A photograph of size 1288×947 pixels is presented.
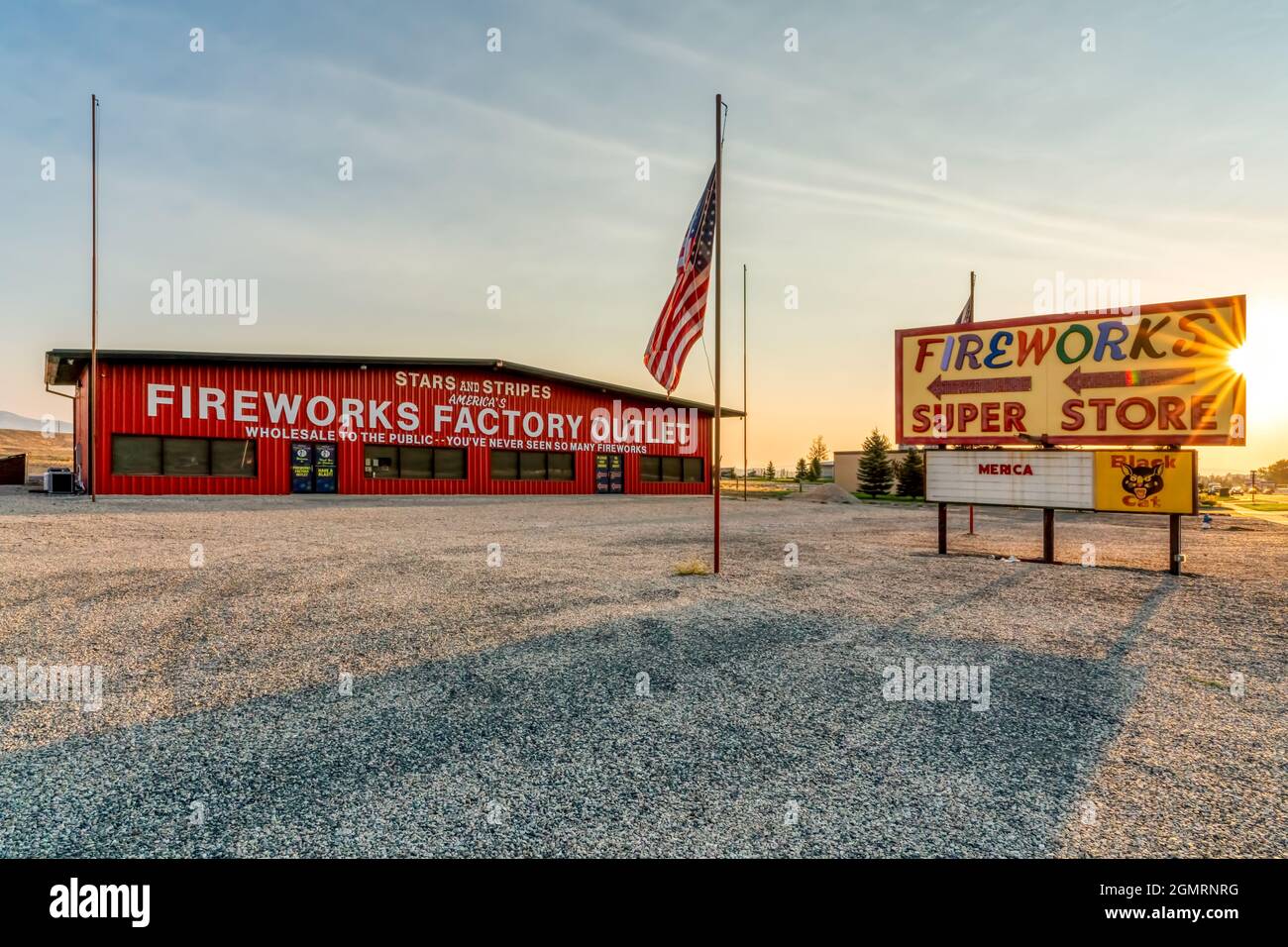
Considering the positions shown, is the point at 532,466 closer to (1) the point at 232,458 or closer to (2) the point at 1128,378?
(1) the point at 232,458

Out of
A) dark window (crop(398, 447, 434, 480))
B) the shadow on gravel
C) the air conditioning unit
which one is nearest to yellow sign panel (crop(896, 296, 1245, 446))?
the shadow on gravel

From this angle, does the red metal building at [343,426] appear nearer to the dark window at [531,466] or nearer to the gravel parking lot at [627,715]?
the dark window at [531,466]

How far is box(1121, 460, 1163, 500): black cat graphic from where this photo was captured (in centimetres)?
1162

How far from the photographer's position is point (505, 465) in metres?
34.8

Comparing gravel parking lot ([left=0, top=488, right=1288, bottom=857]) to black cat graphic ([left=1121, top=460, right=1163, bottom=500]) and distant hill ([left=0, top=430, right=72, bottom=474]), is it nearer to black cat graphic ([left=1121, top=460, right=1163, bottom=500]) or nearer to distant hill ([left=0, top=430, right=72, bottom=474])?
black cat graphic ([left=1121, top=460, right=1163, bottom=500])

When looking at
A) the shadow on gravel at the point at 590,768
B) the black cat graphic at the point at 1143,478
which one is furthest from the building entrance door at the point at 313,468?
the black cat graphic at the point at 1143,478

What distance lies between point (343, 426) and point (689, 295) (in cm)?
2484

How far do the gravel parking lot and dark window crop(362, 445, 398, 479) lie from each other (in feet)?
A: 67.0

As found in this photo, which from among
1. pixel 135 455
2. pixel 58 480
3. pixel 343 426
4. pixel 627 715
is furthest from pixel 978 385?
pixel 58 480

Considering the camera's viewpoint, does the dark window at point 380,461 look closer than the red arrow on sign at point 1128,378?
No

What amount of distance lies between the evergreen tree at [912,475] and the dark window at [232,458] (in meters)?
45.7

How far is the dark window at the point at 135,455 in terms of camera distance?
25.3 m
